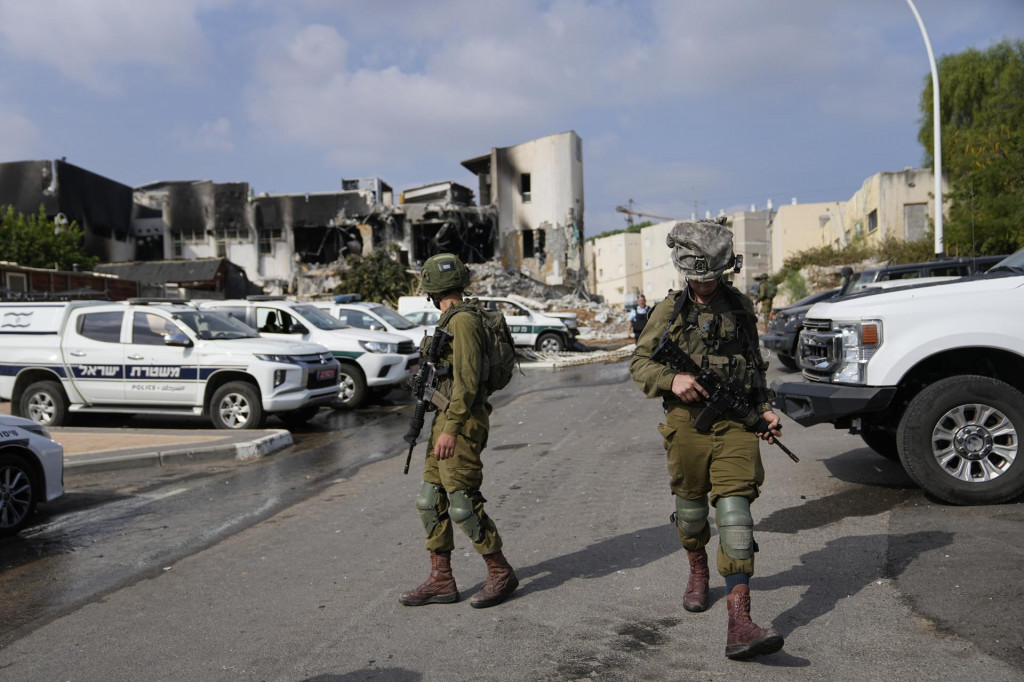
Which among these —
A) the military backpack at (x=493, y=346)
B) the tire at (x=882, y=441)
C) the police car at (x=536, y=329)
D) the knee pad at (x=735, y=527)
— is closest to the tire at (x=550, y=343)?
the police car at (x=536, y=329)

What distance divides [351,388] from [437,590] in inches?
398

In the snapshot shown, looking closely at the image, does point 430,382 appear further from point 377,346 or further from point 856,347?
point 377,346

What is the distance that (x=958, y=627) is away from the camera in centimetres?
358

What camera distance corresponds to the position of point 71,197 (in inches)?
1588

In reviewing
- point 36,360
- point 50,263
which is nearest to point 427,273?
point 36,360

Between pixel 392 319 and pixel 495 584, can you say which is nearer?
pixel 495 584

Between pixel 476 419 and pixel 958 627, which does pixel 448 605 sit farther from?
pixel 958 627

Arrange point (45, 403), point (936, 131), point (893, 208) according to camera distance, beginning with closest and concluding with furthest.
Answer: point (45, 403)
point (936, 131)
point (893, 208)

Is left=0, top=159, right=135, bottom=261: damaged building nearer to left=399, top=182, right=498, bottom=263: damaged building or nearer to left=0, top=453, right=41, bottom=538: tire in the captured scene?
left=399, top=182, right=498, bottom=263: damaged building

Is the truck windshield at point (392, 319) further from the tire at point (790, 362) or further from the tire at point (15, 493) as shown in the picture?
the tire at point (15, 493)

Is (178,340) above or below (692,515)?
above

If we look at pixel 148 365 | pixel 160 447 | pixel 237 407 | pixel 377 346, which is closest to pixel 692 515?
pixel 160 447

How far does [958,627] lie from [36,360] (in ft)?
39.1

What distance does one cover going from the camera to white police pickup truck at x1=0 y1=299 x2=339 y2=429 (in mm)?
11242
